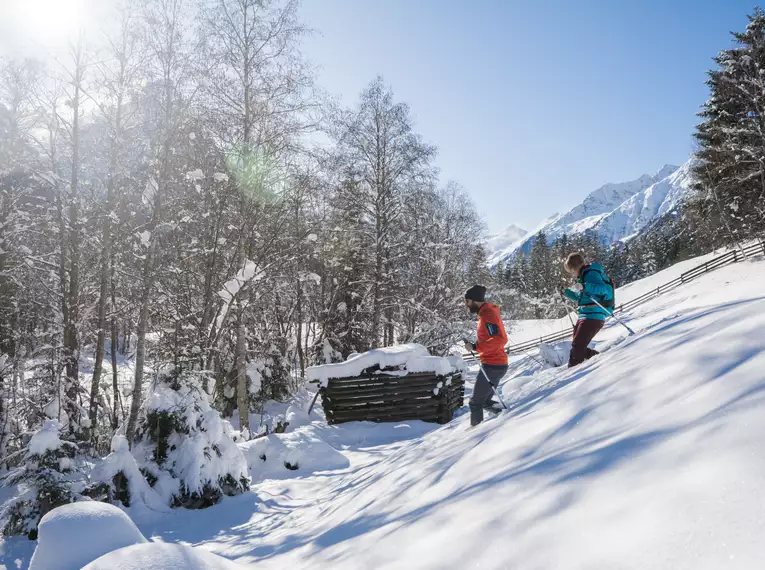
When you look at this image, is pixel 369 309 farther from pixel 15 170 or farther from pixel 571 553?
pixel 571 553

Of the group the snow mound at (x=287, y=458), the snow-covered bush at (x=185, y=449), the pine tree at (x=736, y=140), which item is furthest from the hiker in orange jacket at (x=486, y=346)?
the pine tree at (x=736, y=140)

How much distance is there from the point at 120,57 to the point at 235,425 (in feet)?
33.5

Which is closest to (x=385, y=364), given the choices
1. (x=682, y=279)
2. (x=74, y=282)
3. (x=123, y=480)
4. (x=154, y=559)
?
(x=123, y=480)

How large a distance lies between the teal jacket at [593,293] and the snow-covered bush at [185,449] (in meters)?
5.42

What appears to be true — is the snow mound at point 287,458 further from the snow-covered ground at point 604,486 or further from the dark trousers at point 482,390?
the dark trousers at point 482,390

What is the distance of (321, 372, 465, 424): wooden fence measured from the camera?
10.5 m

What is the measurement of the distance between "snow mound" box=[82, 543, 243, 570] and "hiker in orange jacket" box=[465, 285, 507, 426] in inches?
144

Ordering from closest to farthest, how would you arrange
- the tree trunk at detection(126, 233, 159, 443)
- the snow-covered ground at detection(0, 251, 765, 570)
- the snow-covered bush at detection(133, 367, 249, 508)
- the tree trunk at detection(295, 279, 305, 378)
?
1. the snow-covered ground at detection(0, 251, 765, 570)
2. the snow-covered bush at detection(133, 367, 249, 508)
3. the tree trunk at detection(126, 233, 159, 443)
4. the tree trunk at detection(295, 279, 305, 378)

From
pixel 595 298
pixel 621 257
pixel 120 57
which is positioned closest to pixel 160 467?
pixel 595 298

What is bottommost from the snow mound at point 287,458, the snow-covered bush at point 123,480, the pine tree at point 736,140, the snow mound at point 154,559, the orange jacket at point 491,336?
the snow mound at point 287,458

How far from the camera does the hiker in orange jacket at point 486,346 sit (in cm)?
501

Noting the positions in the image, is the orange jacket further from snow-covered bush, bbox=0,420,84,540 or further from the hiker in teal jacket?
snow-covered bush, bbox=0,420,84,540

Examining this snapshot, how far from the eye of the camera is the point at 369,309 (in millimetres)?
15430

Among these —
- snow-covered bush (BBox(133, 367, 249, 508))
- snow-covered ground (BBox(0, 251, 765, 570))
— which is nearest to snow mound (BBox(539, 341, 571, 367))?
snow-covered ground (BBox(0, 251, 765, 570))
